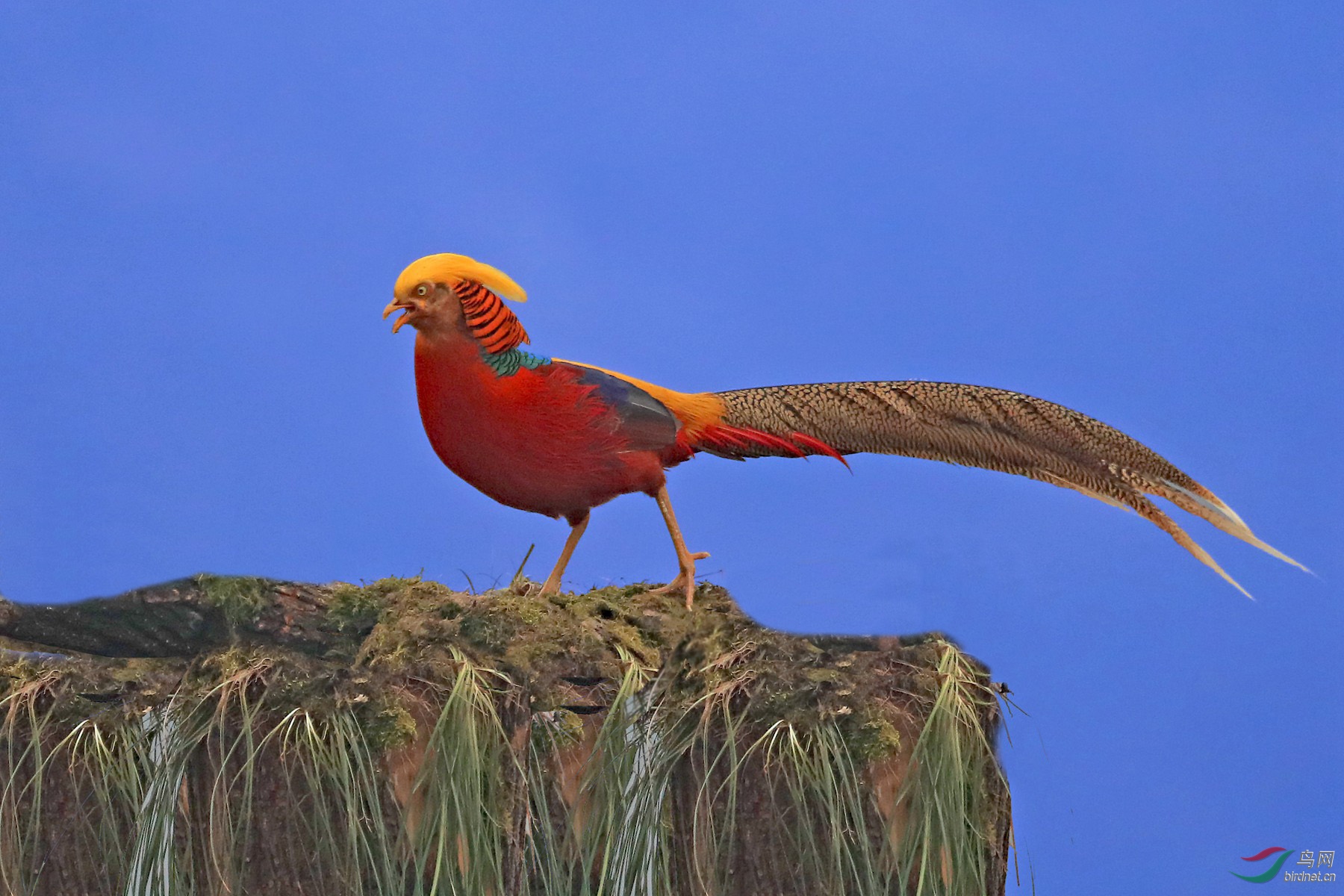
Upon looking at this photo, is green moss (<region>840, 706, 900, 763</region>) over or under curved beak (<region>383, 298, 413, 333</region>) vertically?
under

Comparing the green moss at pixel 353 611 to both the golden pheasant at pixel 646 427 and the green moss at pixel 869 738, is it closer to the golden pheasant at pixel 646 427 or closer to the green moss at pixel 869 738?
the golden pheasant at pixel 646 427

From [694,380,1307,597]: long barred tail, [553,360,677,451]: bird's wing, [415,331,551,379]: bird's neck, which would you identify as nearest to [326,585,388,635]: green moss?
[415,331,551,379]: bird's neck

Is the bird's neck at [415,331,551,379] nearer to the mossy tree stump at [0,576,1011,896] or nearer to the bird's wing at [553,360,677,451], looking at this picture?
the bird's wing at [553,360,677,451]

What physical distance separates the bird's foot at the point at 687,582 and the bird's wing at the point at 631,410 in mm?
302

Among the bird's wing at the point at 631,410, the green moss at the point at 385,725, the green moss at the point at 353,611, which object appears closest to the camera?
the green moss at the point at 385,725

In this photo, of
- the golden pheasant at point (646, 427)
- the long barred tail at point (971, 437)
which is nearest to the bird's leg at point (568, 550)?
the golden pheasant at point (646, 427)

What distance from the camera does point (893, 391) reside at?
3.63 metres

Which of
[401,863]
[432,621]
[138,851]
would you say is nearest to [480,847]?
[401,863]

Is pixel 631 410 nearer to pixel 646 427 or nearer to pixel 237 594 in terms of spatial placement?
pixel 646 427

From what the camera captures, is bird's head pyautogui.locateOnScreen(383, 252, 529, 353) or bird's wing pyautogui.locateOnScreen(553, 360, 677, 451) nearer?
bird's head pyautogui.locateOnScreen(383, 252, 529, 353)

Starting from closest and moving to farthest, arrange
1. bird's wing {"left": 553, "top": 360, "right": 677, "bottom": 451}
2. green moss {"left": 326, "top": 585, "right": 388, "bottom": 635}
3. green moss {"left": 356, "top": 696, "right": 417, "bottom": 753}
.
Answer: green moss {"left": 356, "top": 696, "right": 417, "bottom": 753} < green moss {"left": 326, "top": 585, "right": 388, "bottom": 635} < bird's wing {"left": 553, "top": 360, "right": 677, "bottom": 451}

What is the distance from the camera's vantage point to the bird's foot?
363 centimetres

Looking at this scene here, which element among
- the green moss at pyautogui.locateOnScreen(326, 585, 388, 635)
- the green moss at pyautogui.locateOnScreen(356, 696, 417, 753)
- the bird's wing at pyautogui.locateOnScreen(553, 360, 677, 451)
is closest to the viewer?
the green moss at pyautogui.locateOnScreen(356, 696, 417, 753)

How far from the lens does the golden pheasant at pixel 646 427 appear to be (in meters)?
3.43
